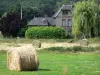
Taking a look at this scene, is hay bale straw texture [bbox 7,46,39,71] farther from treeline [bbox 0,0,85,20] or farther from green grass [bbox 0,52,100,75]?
treeline [bbox 0,0,85,20]

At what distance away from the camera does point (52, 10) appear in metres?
186

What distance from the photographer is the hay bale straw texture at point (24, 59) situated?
1825 cm

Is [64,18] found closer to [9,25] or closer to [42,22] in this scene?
[42,22]

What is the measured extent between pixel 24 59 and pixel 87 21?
55.4 m

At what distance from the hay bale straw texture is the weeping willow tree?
2125 inches

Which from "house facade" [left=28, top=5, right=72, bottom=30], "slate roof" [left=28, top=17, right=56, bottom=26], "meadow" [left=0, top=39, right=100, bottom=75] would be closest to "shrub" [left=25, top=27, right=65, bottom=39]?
"house facade" [left=28, top=5, right=72, bottom=30]

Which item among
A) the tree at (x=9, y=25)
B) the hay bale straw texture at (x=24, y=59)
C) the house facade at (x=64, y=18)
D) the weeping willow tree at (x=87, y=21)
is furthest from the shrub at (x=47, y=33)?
the hay bale straw texture at (x=24, y=59)

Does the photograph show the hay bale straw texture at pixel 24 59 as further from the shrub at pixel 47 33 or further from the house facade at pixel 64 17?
the house facade at pixel 64 17

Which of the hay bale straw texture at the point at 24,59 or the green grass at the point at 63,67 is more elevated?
the hay bale straw texture at the point at 24,59

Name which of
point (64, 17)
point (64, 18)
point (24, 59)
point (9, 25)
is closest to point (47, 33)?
point (9, 25)

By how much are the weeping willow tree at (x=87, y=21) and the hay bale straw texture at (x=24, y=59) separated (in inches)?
2125

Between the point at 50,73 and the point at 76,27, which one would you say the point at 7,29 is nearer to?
the point at 76,27

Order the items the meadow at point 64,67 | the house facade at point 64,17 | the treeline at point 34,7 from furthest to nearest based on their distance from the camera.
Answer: the treeline at point 34,7
the house facade at point 64,17
the meadow at point 64,67

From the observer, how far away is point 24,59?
1825 cm
